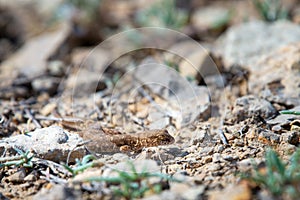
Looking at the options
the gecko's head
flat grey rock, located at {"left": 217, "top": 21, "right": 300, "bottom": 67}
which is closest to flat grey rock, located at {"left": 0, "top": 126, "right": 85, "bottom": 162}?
the gecko's head

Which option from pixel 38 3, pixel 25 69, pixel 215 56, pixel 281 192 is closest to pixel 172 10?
pixel 215 56

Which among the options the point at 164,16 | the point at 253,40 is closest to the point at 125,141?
the point at 253,40

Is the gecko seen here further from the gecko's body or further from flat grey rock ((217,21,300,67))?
flat grey rock ((217,21,300,67))

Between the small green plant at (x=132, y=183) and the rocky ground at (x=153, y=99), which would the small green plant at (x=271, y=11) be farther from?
the small green plant at (x=132, y=183)

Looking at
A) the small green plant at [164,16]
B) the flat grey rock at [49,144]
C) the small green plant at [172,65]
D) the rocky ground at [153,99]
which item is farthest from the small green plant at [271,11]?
the flat grey rock at [49,144]

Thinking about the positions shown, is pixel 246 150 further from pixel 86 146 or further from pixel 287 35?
pixel 287 35
